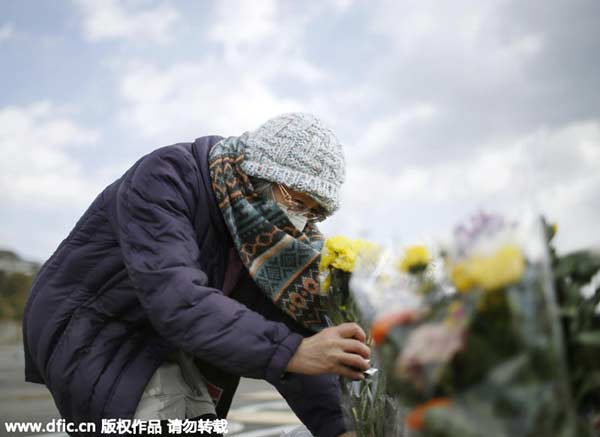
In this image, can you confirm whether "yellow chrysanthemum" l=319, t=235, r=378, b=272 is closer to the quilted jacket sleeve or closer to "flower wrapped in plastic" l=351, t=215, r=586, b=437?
the quilted jacket sleeve

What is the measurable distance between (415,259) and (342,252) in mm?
537

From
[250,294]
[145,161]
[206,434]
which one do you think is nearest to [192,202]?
[145,161]

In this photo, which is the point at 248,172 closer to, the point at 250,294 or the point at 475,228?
the point at 250,294

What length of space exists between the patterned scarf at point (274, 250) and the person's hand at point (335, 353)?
0.33 meters

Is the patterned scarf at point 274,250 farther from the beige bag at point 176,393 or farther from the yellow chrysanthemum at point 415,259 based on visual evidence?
the yellow chrysanthemum at point 415,259

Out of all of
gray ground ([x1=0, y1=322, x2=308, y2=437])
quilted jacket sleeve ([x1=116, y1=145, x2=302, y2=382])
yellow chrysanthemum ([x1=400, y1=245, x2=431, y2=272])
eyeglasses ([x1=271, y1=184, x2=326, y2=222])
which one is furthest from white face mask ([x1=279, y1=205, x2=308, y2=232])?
gray ground ([x1=0, y1=322, x2=308, y2=437])

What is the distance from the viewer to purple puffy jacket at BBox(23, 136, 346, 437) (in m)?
1.69

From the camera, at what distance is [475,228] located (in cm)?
93

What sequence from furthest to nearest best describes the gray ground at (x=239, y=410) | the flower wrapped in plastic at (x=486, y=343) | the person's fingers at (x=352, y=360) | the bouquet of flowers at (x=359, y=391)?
the gray ground at (x=239, y=410), the bouquet of flowers at (x=359, y=391), the person's fingers at (x=352, y=360), the flower wrapped in plastic at (x=486, y=343)

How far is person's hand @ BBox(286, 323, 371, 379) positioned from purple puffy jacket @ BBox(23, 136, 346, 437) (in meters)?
0.10

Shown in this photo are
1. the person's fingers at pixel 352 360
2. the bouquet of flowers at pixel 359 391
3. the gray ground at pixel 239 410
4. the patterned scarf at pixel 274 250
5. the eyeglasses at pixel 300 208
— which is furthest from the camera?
the gray ground at pixel 239 410

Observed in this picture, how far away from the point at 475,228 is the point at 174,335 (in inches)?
35.4

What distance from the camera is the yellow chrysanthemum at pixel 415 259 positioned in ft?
3.36

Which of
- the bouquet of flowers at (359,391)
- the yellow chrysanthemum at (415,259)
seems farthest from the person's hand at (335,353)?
the yellow chrysanthemum at (415,259)
